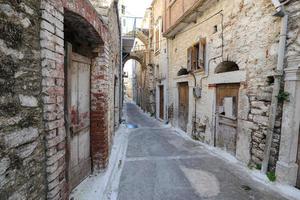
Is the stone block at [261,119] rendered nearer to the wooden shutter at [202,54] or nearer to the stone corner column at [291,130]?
the stone corner column at [291,130]

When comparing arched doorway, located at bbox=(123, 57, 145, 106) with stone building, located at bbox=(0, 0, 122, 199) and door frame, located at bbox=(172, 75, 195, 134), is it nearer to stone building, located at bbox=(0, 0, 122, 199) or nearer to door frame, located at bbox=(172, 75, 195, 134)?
door frame, located at bbox=(172, 75, 195, 134)

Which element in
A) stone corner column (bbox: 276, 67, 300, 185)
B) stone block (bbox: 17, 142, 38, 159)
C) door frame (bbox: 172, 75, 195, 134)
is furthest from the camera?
door frame (bbox: 172, 75, 195, 134)

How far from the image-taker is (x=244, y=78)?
172 inches

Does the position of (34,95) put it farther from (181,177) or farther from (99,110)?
(181,177)

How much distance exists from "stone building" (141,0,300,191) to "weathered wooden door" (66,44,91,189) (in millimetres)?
3286

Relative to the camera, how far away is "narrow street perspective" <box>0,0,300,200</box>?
5.14 feet

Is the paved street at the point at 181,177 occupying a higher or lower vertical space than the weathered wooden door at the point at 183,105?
lower

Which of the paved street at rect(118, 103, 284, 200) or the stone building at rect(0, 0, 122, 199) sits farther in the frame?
the paved street at rect(118, 103, 284, 200)

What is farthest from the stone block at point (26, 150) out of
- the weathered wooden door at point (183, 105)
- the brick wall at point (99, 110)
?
the weathered wooden door at point (183, 105)

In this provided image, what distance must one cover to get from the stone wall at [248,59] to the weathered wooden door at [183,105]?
1.84 m

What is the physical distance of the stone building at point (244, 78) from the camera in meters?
3.32

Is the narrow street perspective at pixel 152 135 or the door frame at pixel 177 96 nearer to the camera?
the narrow street perspective at pixel 152 135

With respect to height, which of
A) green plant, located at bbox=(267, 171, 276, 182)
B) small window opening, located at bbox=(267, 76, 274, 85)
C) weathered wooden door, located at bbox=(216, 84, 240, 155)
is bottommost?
green plant, located at bbox=(267, 171, 276, 182)

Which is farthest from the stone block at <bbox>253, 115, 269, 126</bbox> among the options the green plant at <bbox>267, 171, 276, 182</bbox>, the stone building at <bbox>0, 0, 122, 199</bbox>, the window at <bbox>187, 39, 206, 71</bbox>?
the stone building at <bbox>0, 0, 122, 199</bbox>
